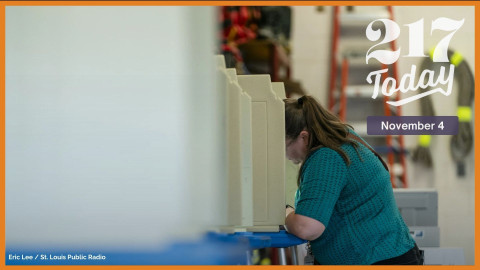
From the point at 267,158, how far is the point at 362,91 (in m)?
0.78

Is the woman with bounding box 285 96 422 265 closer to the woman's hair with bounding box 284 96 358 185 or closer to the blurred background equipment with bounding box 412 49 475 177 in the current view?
the woman's hair with bounding box 284 96 358 185

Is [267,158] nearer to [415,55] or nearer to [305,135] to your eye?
[305,135]

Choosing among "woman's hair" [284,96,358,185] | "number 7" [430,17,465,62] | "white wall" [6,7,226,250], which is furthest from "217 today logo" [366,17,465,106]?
"white wall" [6,7,226,250]

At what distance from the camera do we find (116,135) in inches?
66.3

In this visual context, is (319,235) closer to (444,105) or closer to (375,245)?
(375,245)

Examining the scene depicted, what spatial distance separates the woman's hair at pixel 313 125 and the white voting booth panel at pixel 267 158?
0.30 feet

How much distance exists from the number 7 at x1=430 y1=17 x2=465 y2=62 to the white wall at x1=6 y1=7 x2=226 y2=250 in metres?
1.25

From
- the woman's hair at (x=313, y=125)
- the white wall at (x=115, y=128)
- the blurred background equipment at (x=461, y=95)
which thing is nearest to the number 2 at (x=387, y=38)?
the blurred background equipment at (x=461, y=95)

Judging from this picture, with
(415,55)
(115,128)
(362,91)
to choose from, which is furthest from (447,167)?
(115,128)

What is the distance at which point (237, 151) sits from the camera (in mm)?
2244

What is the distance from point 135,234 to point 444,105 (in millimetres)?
1533

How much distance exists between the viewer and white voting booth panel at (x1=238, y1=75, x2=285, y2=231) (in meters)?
2.55

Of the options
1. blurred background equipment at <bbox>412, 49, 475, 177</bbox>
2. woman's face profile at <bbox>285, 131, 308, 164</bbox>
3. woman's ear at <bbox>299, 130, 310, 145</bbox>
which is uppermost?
blurred background equipment at <bbox>412, 49, 475, 177</bbox>

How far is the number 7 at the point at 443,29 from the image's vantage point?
281 centimetres
